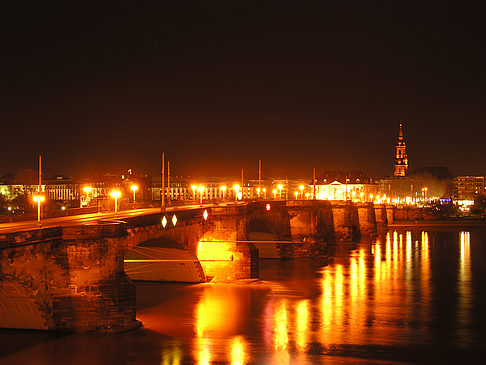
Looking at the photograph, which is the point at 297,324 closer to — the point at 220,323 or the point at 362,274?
the point at 220,323

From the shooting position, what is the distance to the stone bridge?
23531 mm

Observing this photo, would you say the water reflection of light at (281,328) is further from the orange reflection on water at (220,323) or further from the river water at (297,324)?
the orange reflection on water at (220,323)

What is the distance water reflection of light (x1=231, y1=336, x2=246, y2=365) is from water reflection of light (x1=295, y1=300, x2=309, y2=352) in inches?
81.7

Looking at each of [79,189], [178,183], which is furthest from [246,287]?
[178,183]

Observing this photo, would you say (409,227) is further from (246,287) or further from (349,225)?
(246,287)

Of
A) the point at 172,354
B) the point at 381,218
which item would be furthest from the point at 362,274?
the point at 381,218

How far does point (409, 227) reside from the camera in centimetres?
11100

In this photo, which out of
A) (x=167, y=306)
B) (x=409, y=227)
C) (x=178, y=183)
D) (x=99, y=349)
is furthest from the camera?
(x=178, y=183)

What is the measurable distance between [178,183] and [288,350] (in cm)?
13806

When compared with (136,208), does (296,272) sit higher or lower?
lower

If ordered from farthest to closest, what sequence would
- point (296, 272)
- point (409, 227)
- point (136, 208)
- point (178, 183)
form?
point (178, 183) < point (409, 227) < point (136, 208) < point (296, 272)

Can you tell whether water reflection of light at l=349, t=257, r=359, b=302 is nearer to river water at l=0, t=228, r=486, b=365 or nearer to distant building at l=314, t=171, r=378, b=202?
river water at l=0, t=228, r=486, b=365

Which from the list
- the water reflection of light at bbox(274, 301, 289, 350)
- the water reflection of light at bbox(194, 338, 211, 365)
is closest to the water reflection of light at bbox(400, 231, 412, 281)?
the water reflection of light at bbox(274, 301, 289, 350)

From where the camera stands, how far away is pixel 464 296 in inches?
1534
